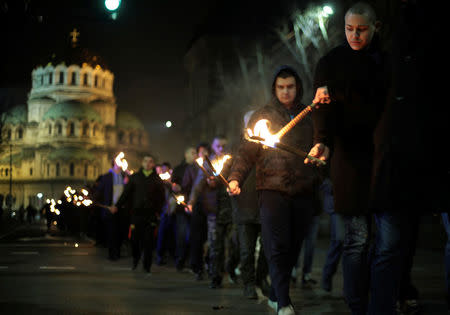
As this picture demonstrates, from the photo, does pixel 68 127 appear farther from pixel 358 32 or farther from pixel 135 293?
pixel 358 32

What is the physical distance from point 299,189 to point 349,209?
1.86 metres

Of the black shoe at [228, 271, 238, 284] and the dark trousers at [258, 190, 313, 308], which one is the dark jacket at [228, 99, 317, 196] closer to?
the dark trousers at [258, 190, 313, 308]

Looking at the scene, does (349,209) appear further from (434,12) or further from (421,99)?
(434,12)

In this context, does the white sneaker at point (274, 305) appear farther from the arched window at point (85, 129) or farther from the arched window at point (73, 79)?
the arched window at point (73, 79)

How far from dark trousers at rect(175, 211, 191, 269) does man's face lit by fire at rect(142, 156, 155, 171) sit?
1.12 m

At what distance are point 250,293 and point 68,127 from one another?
129730 mm

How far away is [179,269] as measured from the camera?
12.6 metres

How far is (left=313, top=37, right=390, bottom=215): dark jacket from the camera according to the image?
471 centimetres

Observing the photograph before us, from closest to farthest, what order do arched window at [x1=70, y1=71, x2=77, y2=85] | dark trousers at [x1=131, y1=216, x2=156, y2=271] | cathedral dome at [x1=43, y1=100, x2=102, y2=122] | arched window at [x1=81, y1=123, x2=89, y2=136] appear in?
dark trousers at [x1=131, y1=216, x2=156, y2=271]
cathedral dome at [x1=43, y1=100, x2=102, y2=122]
arched window at [x1=81, y1=123, x2=89, y2=136]
arched window at [x1=70, y1=71, x2=77, y2=85]

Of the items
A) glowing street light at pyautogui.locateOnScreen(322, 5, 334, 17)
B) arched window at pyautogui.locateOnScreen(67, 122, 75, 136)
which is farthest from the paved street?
arched window at pyautogui.locateOnScreen(67, 122, 75, 136)

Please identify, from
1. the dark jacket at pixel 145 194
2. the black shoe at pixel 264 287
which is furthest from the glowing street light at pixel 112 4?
the black shoe at pixel 264 287

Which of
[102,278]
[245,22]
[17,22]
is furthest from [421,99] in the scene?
[245,22]

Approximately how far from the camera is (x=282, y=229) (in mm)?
6527

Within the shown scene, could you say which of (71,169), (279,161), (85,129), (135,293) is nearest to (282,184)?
(279,161)
